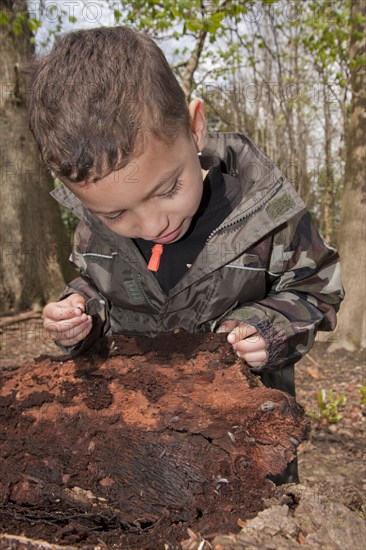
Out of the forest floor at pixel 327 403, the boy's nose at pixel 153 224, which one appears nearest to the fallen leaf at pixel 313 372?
the forest floor at pixel 327 403

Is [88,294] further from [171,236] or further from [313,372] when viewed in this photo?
[313,372]

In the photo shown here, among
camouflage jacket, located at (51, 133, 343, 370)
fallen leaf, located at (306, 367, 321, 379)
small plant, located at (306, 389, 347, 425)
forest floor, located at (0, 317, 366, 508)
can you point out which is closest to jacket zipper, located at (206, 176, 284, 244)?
camouflage jacket, located at (51, 133, 343, 370)

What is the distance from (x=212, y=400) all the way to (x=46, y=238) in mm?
6850

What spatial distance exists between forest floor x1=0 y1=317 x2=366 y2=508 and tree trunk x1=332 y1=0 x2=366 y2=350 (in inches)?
13.3

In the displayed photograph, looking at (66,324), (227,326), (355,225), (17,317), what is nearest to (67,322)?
(66,324)

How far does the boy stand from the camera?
151cm

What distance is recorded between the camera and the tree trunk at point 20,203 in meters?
7.36

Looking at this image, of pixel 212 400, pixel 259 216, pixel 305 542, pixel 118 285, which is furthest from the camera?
pixel 118 285

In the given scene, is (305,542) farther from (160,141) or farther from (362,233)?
(362,233)

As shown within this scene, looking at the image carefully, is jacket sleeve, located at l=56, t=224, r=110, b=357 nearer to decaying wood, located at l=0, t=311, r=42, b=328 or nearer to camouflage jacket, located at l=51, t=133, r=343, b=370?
camouflage jacket, located at l=51, t=133, r=343, b=370

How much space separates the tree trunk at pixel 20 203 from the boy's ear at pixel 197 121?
5750mm

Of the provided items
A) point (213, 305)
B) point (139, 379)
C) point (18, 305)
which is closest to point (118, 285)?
point (213, 305)

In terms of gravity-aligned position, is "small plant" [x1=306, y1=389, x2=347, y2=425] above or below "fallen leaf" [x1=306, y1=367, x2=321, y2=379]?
above

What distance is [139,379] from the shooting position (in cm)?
156
